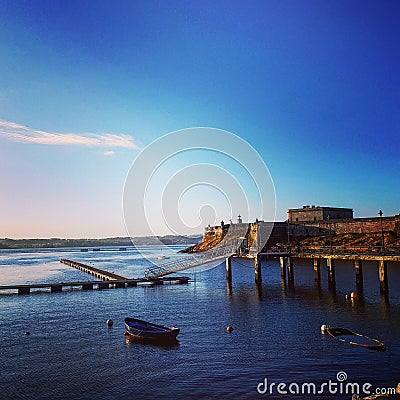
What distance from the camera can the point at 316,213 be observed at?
376 feet

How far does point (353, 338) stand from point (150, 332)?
45.1 feet

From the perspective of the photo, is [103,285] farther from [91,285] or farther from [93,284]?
[91,285]

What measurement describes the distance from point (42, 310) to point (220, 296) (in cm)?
1994

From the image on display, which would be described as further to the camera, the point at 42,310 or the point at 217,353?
the point at 42,310

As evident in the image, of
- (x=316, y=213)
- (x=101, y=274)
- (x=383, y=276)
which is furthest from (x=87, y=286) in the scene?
(x=316, y=213)

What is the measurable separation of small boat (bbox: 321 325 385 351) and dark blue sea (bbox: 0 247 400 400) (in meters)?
0.63

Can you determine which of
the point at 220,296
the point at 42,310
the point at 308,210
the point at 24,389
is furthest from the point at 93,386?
the point at 308,210

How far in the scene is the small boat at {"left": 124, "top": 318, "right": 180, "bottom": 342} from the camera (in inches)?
1136

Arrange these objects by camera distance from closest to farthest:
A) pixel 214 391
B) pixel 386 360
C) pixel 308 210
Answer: pixel 214 391 → pixel 386 360 → pixel 308 210

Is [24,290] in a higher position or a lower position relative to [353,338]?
higher

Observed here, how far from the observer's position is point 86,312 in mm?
40656

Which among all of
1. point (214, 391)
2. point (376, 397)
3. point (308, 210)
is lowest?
point (214, 391)

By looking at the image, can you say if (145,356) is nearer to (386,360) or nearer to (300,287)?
(386,360)

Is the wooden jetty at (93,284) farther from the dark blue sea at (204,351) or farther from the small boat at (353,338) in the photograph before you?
the small boat at (353,338)
